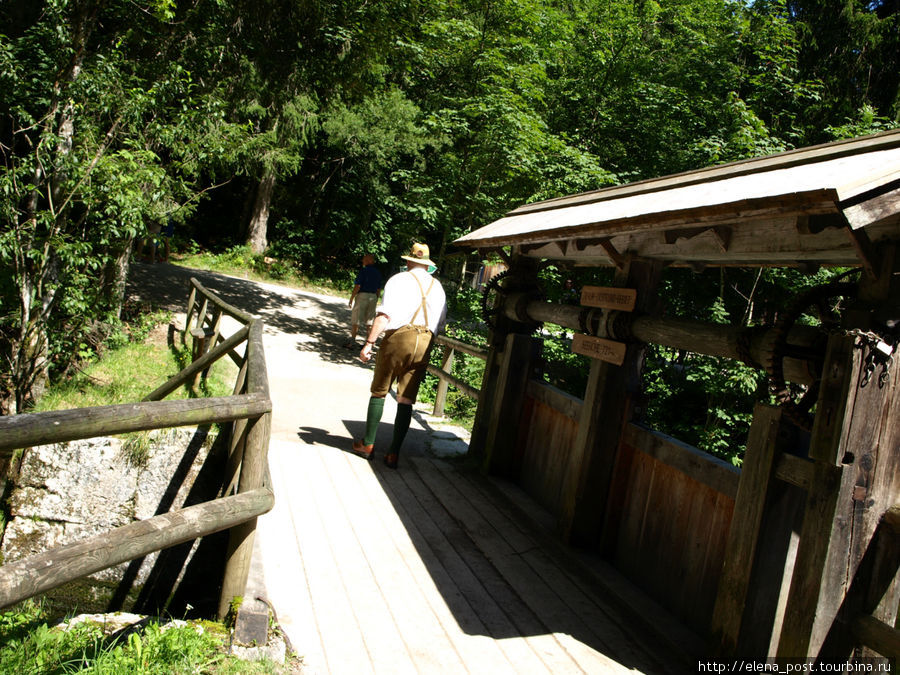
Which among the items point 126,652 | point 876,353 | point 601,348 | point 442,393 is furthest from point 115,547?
point 442,393

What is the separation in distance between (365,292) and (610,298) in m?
7.74

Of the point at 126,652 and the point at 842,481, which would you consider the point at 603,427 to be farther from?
the point at 126,652

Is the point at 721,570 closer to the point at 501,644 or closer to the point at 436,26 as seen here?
the point at 501,644

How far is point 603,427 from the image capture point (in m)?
3.94

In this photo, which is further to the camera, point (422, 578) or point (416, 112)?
point (416, 112)

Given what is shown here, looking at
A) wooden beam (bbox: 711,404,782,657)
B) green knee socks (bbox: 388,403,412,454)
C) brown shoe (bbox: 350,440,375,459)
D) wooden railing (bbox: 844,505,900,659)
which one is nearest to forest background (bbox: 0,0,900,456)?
wooden beam (bbox: 711,404,782,657)

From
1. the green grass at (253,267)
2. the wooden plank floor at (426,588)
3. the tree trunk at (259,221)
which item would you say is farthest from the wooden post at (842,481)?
Answer: the tree trunk at (259,221)

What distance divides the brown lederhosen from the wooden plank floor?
30.3 inches

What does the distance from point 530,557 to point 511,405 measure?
1544 mm

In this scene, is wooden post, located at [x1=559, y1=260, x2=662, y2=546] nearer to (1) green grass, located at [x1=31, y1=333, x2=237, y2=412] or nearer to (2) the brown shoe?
(2) the brown shoe

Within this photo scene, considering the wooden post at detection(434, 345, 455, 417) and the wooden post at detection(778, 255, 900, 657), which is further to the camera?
the wooden post at detection(434, 345, 455, 417)

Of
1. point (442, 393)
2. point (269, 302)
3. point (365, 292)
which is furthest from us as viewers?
point (269, 302)

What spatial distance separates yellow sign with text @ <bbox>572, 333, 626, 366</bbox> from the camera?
3854 millimetres

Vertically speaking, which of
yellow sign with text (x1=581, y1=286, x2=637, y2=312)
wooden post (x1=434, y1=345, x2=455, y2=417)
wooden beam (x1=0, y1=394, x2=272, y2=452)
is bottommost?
wooden post (x1=434, y1=345, x2=455, y2=417)
